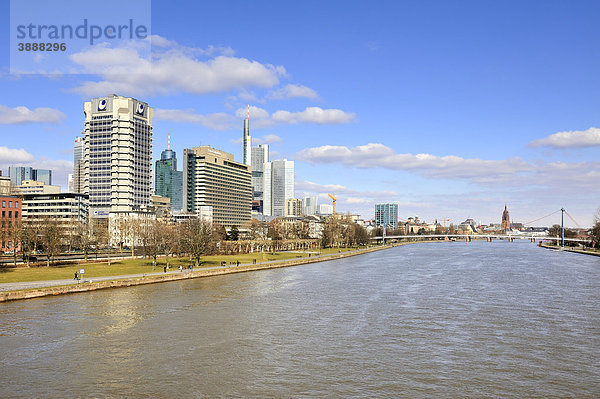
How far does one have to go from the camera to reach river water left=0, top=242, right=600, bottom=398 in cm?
2622

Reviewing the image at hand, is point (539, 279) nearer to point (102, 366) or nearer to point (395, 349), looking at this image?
point (395, 349)

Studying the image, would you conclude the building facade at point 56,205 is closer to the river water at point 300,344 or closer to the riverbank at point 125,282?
the riverbank at point 125,282

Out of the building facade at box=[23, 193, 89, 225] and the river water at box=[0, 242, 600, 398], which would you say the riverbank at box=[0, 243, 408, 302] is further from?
the building facade at box=[23, 193, 89, 225]

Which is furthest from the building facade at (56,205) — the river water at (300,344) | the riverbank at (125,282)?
the river water at (300,344)

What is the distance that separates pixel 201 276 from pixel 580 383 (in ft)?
196

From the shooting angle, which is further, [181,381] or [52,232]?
[52,232]

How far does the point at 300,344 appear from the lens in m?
34.7

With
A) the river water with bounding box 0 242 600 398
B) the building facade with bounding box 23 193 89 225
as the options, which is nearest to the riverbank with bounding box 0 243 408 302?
the river water with bounding box 0 242 600 398

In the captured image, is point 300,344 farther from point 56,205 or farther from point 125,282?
point 56,205

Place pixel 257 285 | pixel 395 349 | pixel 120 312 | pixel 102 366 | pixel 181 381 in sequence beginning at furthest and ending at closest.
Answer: pixel 257 285
pixel 120 312
pixel 395 349
pixel 102 366
pixel 181 381

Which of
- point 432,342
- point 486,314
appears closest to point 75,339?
point 432,342

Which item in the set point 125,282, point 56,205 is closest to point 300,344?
point 125,282

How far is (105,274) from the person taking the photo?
69.4 m

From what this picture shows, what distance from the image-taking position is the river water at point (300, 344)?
26219mm
